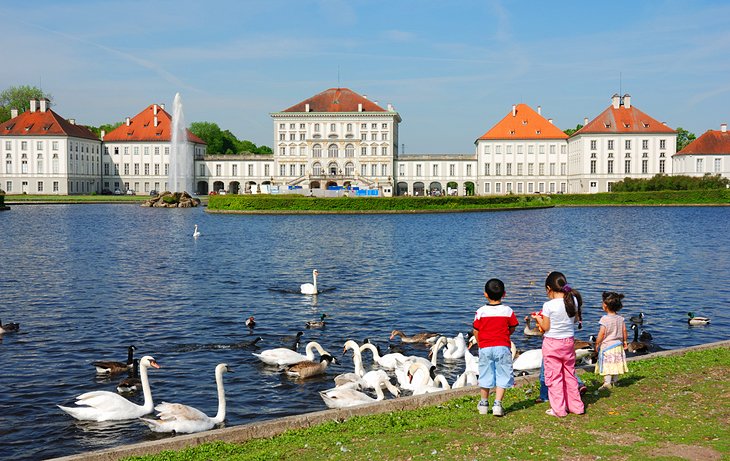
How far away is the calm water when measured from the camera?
14375 millimetres

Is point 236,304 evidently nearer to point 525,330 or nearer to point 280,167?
point 525,330

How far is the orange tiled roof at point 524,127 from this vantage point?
128750 millimetres

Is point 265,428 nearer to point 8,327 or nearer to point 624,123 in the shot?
point 8,327

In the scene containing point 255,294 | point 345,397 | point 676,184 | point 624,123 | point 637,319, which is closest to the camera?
point 345,397

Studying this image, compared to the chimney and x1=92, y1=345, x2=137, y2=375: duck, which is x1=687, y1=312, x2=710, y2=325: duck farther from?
the chimney

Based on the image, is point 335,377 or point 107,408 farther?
point 335,377

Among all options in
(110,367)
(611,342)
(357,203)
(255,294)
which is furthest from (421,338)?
(357,203)

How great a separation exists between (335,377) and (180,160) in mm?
119066

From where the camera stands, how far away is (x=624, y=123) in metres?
122

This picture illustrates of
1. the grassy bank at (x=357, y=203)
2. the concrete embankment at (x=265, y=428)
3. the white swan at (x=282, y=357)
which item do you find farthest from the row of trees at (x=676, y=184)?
the concrete embankment at (x=265, y=428)

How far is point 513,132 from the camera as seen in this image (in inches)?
5074

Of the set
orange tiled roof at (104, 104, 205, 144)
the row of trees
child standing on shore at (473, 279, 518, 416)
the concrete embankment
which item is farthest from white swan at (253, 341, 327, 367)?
orange tiled roof at (104, 104, 205, 144)

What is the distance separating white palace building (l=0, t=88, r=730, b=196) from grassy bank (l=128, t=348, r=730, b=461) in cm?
11336

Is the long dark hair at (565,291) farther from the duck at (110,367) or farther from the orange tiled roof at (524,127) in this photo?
the orange tiled roof at (524,127)
